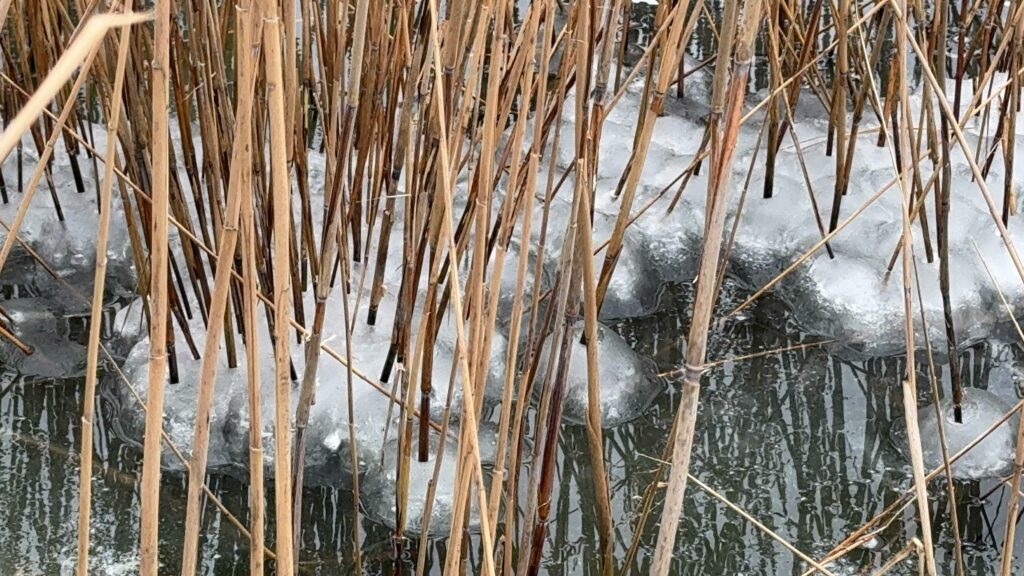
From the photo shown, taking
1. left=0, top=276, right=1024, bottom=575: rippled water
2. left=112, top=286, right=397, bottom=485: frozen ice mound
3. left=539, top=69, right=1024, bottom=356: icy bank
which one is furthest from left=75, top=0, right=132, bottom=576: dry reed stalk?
left=539, top=69, right=1024, bottom=356: icy bank

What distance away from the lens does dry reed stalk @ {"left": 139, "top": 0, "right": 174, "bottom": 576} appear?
0.61 metres

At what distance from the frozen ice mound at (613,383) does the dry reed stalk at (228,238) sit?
2.71 ft

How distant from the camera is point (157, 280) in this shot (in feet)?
2.16

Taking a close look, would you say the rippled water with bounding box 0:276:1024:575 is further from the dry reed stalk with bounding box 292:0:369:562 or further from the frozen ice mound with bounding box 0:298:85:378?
the dry reed stalk with bounding box 292:0:369:562

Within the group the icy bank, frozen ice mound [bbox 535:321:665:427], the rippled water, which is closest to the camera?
the rippled water

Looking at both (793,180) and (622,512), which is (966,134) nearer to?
(793,180)

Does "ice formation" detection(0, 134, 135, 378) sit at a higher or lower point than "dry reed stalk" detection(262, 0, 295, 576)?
lower

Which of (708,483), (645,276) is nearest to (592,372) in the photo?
(708,483)

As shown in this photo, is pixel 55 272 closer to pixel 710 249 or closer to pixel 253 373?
pixel 253 373

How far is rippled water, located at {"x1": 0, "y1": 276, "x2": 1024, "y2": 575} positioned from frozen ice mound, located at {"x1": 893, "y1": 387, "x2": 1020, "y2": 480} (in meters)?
0.02

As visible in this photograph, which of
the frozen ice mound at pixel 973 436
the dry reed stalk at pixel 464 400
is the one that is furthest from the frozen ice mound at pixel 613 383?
the dry reed stalk at pixel 464 400

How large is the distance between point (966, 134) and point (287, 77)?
4.75ft

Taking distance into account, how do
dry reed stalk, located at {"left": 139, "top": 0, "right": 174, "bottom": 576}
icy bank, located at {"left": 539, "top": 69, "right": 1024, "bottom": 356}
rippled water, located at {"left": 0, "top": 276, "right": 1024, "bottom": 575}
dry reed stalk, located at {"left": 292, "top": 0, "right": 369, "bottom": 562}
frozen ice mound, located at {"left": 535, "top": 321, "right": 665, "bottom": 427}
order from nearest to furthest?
dry reed stalk, located at {"left": 139, "top": 0, "right": 174, "bottom": 576} → dry reed stalk, located at {"left": 292, "top": 0, "right": 369, "bottom": 562} → rippled water, located at {"left": 0, "top": 276, "right": 1024, "bottom": 575} → frozen ice mound, located at {"left": 535, "top": 321, "right": 665, "bottom": 427} → icy bank, located at {"left": 539, "top": 69, "right": 1024, "bottom": 356}

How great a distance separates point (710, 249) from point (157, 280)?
1.08ft
